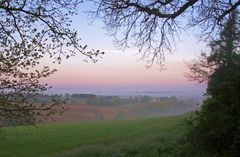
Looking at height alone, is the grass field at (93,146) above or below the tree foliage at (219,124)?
below

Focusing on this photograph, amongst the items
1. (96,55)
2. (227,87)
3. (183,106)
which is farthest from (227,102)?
(183,106)

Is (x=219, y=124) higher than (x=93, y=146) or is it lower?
higher

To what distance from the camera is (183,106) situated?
86.5m

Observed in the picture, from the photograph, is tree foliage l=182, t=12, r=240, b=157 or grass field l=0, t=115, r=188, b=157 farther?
grass field l=0, t=115, r=188, b=157

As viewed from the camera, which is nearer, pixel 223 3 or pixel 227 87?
pixel 227 87

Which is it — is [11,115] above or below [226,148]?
above

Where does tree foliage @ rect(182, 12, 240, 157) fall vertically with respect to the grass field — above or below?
above

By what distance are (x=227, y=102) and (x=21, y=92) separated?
569cm

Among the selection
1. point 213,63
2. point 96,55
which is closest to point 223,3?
point 96,55

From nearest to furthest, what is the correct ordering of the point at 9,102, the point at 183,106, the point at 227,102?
the point at 9,102
the point at 227,102
the point at 183,106

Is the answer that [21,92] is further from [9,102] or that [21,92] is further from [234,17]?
[234,17]

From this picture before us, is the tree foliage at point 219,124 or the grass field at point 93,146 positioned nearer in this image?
the tree foliage at point 219,124

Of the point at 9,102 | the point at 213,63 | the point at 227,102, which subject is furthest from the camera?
the point at 213,63

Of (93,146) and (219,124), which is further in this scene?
(93,146)
